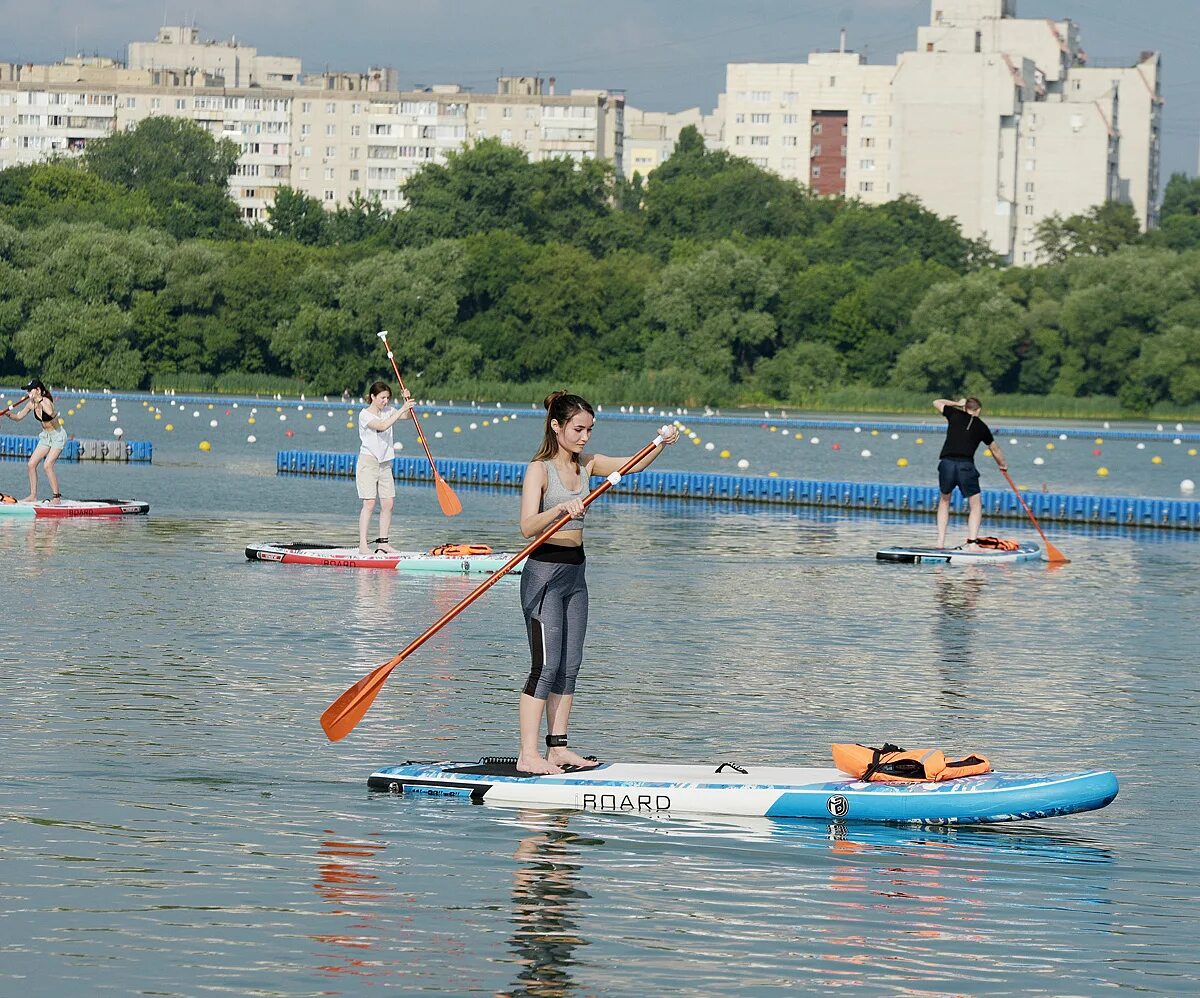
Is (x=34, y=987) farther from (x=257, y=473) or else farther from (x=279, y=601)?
(x=257, y=473)

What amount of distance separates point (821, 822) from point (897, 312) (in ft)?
311

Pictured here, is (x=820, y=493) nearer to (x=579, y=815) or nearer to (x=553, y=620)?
(x=579, y=815)

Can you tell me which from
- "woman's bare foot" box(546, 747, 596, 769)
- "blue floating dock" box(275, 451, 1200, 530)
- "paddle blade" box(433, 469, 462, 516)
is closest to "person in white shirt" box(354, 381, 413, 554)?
"paddle blade" box(433, 469, 462, 516)

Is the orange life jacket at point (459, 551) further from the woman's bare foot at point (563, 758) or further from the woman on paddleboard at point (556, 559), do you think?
the woman on paddleboard at point (556, 559)

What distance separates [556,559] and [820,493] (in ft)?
93.0

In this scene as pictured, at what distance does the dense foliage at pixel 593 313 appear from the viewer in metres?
97.2

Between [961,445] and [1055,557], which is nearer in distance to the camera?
[961,445]

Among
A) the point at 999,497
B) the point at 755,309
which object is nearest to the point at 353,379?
the point at 755,309

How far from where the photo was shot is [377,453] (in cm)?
2356

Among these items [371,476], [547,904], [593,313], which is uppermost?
[593,313]

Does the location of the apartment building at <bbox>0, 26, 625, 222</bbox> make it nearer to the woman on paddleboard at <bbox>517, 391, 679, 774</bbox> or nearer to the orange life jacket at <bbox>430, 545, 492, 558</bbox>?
the orange life jacket at <bbox>430, 545, 492, 558</bbox>

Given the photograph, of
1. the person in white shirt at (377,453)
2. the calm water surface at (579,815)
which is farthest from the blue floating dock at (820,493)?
the person in white shirt at (377,453)

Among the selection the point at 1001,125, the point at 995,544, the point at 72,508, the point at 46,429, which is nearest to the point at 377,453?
the point at 46,429

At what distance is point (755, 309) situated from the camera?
104000 mm
